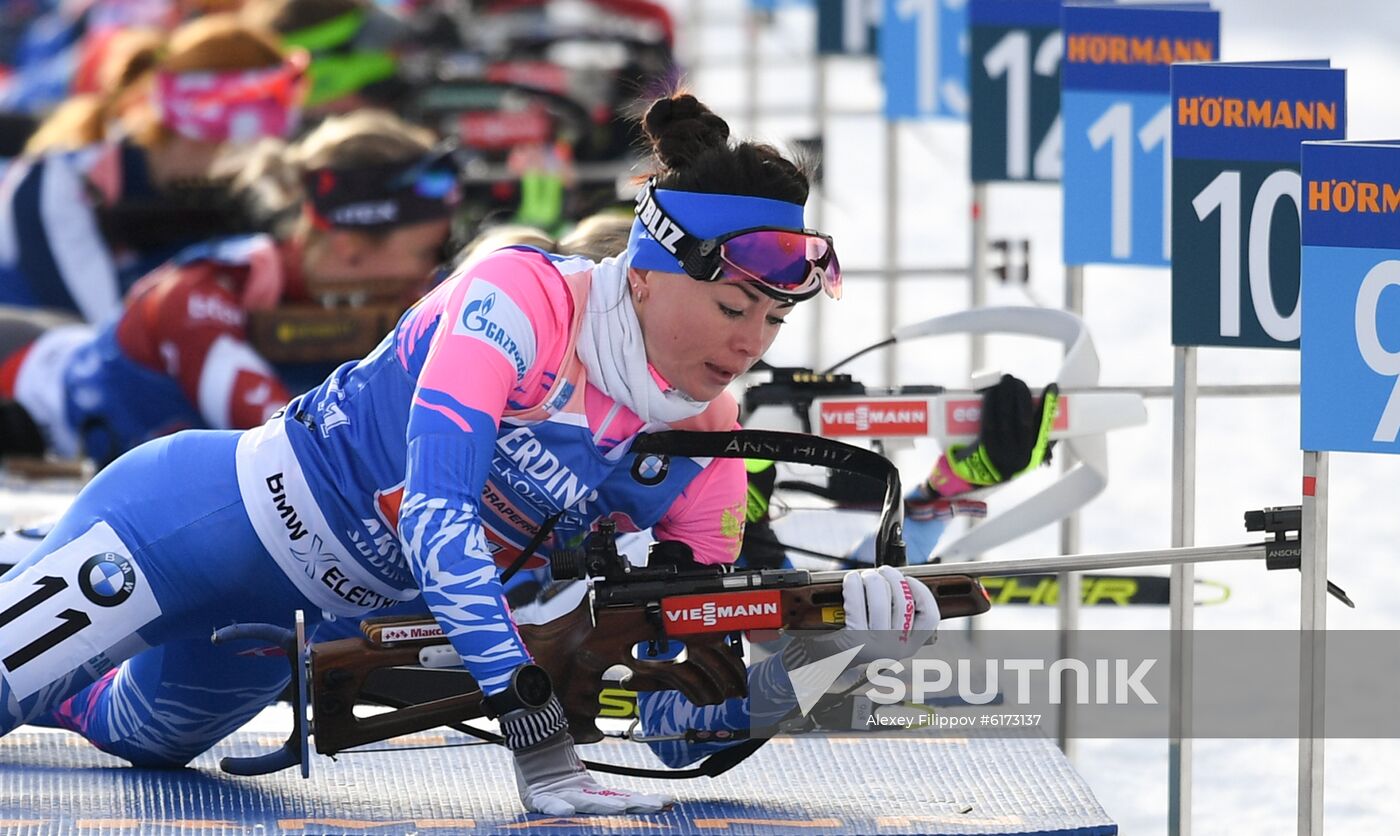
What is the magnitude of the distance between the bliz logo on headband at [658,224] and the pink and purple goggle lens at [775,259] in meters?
0.08

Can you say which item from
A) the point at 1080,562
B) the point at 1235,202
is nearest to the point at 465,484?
the point at 1080,562

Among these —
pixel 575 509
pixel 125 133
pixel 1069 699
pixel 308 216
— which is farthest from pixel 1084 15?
pixel 125 133

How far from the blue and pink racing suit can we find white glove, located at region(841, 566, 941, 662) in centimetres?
41

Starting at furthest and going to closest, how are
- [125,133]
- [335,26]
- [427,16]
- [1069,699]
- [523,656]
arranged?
[427,16], [335,26], [125,133], [1069,699], [523,656]

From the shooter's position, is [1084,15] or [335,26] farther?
[335,26]

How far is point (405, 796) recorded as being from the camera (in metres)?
3.37

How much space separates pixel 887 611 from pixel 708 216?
0.59 meters

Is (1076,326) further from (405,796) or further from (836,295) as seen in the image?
(405,796)

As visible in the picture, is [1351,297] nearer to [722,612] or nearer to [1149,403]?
[722,612]

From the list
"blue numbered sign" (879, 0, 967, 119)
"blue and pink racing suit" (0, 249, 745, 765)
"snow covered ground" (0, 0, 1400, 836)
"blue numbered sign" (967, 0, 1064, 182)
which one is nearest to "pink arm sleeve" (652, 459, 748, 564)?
"blue and pink racing suit" (0, 249, 745, 765)

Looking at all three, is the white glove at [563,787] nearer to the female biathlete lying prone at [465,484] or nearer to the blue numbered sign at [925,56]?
the female biathlete lying prone at [465,484]

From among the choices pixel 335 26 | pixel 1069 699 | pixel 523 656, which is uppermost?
pixel 335 26

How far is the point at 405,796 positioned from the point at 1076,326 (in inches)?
68.7

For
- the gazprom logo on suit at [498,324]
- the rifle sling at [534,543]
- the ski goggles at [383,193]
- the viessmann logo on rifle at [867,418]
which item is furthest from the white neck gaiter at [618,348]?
the ski goggles at [383,193]
